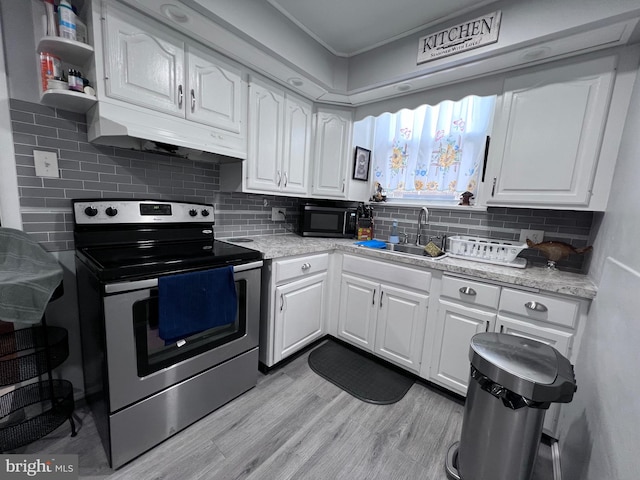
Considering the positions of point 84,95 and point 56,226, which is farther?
point 56,226

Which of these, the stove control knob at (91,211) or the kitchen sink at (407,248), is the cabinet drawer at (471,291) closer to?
the kitchen sink at (407,248)

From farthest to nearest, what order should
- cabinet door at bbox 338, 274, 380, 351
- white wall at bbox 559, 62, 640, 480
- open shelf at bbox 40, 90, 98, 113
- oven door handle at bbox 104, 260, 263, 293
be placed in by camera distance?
1. cabinet door at bbox 338, 274, 380, 351
2. open shelf at bbox 40, 90, 98, 113
3. oven door handle at bbox 104, 260, 263, 293
4. white wall at bbox 559, 62, 640, 480

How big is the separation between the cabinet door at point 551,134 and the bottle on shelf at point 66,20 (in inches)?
93.3

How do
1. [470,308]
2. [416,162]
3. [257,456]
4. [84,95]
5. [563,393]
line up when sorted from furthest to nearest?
1. [416,162]
2. [470,308]
3. [257,456]
4. [84,95]
5. [563,393]

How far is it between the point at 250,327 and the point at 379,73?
2.11 meters

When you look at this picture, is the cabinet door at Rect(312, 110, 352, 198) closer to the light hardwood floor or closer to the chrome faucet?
the chrome faucet

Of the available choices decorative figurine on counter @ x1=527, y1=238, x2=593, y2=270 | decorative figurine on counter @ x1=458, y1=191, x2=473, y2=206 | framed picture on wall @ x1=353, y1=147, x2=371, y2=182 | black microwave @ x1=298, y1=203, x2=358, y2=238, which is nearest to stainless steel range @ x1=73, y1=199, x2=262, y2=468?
black microwave @ x1=298, y1=203, x2=358, y2=238

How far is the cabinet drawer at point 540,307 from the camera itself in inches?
52.7

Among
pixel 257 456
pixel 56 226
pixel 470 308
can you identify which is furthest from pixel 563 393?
pixel 56 226

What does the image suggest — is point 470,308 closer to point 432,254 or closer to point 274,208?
point 432,254

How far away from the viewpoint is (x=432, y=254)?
76.8 inches

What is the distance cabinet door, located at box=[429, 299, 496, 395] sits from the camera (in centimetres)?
161

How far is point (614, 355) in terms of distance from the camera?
0.91 m

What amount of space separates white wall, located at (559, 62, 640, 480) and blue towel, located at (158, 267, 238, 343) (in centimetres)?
152
